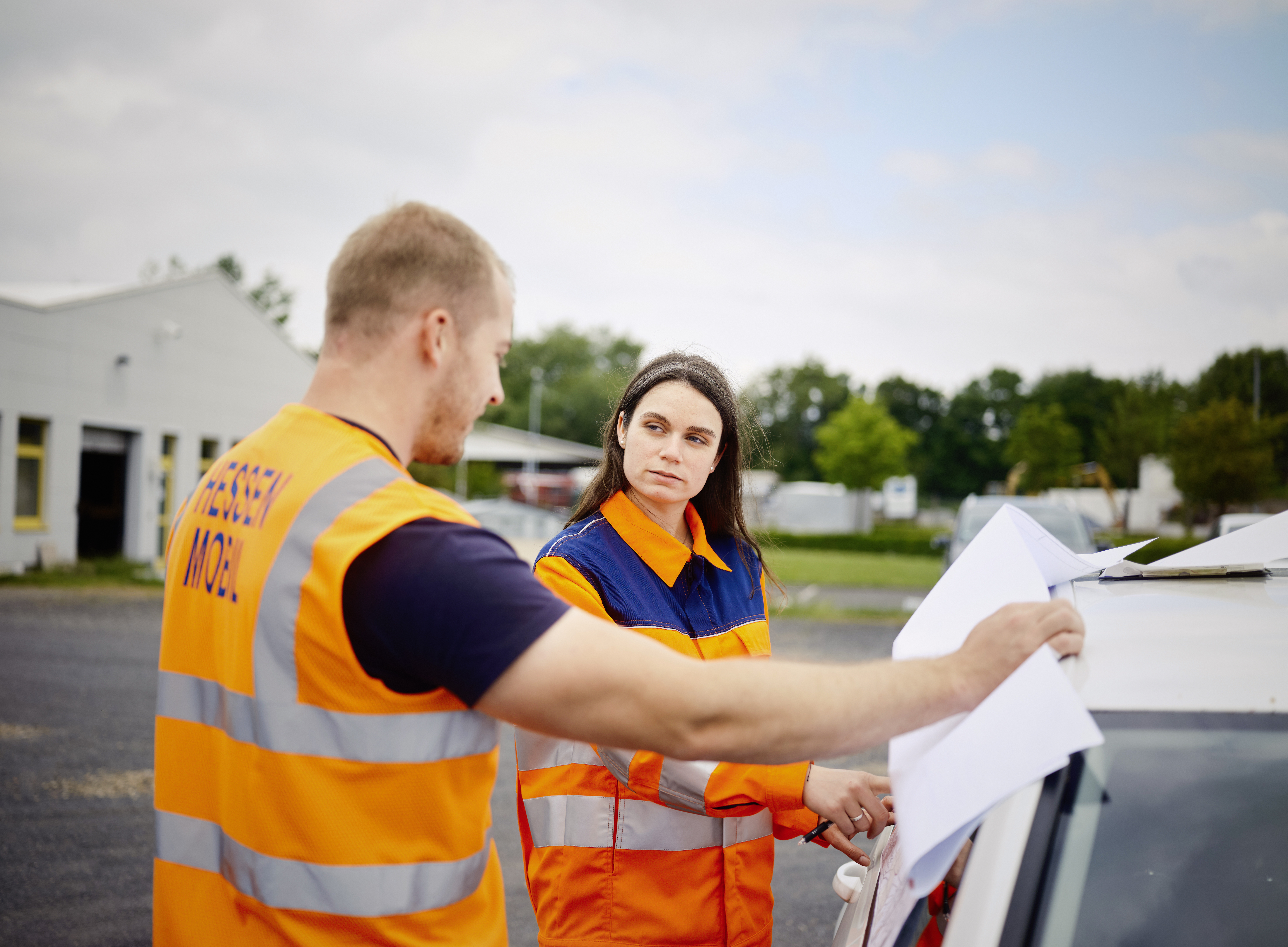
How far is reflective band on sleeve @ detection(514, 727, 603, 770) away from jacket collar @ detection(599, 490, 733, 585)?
46cm

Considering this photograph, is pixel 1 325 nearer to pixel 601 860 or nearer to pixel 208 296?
pixel 208 296

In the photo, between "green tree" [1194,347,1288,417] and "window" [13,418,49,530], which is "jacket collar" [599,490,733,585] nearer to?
"window" [13,418,49,530]

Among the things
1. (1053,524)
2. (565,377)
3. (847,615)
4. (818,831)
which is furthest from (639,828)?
(565,377)

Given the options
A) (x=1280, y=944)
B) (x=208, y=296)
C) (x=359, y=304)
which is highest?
(x=208, y=296)

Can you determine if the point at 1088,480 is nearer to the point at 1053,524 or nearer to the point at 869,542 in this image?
the point at 869,542

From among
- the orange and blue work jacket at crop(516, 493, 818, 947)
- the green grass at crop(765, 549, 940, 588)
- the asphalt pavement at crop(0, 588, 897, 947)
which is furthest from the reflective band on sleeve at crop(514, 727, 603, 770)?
the green grass at crop(765, 549, 940, 588)

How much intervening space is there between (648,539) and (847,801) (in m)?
0.77

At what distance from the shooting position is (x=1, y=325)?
52.1ft

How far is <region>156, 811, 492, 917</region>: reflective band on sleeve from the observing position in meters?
1.19

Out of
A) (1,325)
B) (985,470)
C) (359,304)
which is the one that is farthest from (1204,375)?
(359,304)

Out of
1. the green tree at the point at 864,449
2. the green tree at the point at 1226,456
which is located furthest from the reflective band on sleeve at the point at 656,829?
the green tree at the point at 864,449

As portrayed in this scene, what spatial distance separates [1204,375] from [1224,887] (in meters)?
45.6

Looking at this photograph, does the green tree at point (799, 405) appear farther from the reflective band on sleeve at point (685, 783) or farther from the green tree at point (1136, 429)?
the reflective band on sleeve at point (685, 783)

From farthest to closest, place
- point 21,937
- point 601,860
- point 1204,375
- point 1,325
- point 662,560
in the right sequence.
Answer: point 1204,375 < point 1,325 < point 21,937 < point 662,560 < point 601,860
